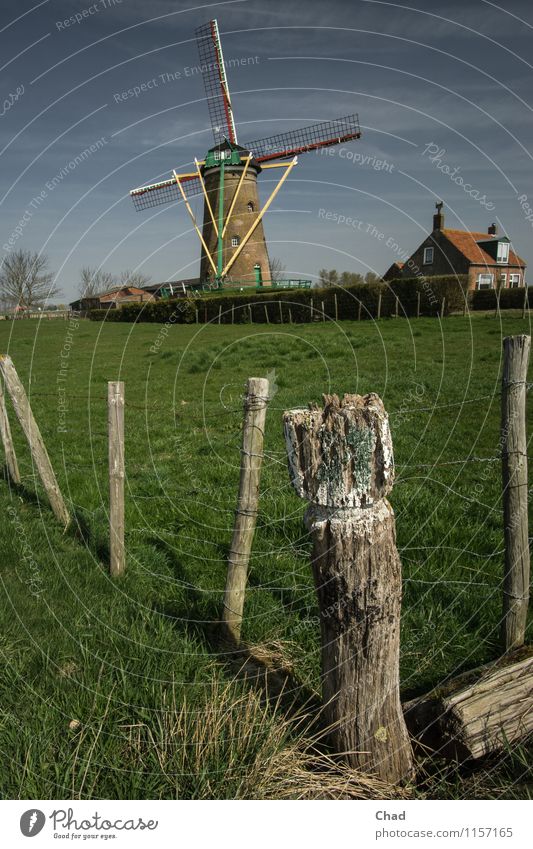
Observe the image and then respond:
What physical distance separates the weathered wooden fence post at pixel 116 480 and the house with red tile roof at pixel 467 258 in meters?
41.5

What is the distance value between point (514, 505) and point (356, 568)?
62.8 inches

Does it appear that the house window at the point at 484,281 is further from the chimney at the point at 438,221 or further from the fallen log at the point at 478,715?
the fallen log at the point at 478,715

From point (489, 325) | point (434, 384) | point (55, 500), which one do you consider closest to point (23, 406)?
point (55, 500)

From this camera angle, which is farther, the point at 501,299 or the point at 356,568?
the point at 501,299

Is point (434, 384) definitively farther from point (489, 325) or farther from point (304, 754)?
point (489, 325)

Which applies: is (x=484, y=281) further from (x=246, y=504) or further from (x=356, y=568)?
(x=356, y=568)

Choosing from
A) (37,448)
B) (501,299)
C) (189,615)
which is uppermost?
(501,299)

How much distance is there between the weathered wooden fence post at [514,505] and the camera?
331 cm

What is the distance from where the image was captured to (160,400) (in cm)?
1278

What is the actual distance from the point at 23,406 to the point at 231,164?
28.9m

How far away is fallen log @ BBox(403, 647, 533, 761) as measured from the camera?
2621mm

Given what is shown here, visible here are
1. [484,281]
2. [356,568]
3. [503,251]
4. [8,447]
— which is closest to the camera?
[356,568]

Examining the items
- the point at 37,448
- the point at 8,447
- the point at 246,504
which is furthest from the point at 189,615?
the point at 8,447

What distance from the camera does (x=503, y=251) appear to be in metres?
44.1
